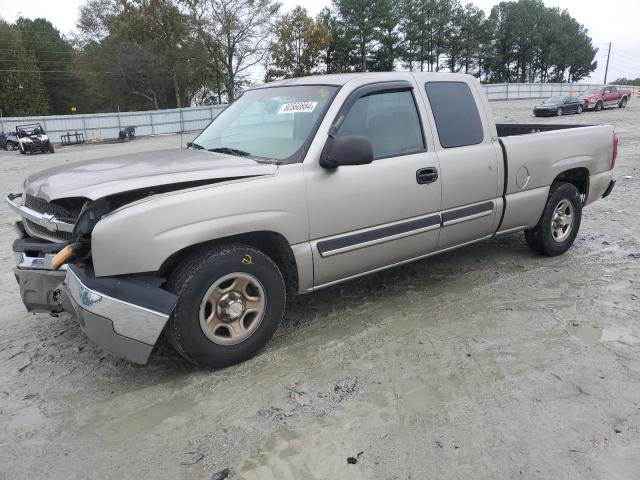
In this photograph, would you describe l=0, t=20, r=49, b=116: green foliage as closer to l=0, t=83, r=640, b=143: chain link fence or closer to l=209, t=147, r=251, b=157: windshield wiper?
l=0, t=83, r=640, b=143: chain link fence

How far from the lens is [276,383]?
3266 millimetres

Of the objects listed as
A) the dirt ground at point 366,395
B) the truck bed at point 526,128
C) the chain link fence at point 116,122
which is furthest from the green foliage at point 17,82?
the truck bed at point 526,128

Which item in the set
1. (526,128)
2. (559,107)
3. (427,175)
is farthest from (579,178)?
(559,107)

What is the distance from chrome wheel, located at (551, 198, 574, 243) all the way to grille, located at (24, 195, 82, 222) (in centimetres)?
451

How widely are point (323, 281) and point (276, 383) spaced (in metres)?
0.86

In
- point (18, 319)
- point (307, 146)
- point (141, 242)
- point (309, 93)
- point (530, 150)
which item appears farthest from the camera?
point (530, 150)

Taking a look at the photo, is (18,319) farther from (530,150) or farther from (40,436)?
(530,150)

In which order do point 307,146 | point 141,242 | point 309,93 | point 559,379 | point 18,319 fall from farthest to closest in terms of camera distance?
point 18,319
point 309,93
point 307,146
point 559,379
point 141,242

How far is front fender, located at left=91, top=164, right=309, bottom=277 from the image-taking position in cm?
291

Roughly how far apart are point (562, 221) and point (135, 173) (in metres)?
4.39

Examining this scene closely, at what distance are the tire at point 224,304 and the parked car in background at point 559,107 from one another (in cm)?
3010

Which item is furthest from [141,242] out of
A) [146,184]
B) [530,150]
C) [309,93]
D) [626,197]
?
[626,197]

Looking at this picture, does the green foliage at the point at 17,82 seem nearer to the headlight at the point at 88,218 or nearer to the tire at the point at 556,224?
the tire at the point at 556,224

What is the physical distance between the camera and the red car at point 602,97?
104 feet
